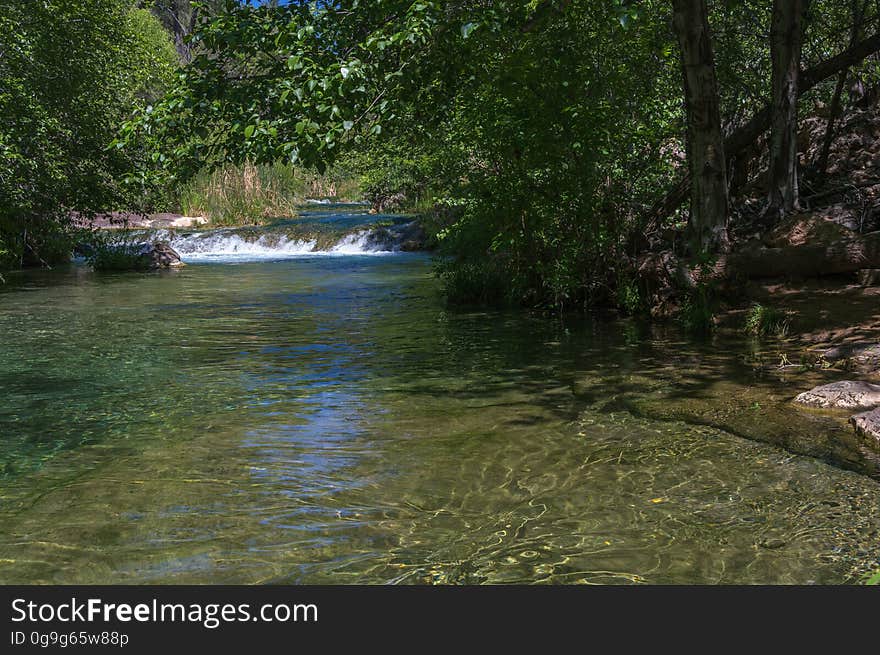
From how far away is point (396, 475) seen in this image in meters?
5.67

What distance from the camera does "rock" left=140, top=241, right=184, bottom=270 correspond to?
81.7 ft

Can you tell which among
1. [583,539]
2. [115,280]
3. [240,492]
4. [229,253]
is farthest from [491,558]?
[229,253]

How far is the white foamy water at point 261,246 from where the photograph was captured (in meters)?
30.7

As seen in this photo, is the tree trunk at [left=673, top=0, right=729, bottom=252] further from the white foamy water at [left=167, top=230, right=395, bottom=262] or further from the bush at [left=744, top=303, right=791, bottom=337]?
the white foamy water at [left=167, top=230, right=395, bottom=262]

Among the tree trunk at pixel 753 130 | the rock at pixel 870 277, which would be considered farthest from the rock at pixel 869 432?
the tree trunk at pixel 753 130

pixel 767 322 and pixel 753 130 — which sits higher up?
pixel 753 130

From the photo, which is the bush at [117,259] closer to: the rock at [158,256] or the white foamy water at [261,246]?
the rock at [158,256]

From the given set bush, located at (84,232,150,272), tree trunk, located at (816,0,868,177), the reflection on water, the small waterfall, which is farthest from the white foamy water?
the reflection on water

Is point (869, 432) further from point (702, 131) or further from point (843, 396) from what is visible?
point (702, 131)

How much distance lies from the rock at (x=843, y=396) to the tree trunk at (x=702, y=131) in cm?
460

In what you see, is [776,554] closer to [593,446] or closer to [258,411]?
[593,446]

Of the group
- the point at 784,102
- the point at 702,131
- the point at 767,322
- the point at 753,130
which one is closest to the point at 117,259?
the point at 753,130

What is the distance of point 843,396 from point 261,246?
88.4 feet

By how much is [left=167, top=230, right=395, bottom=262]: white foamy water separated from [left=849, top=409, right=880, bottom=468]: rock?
2471 centimetres
